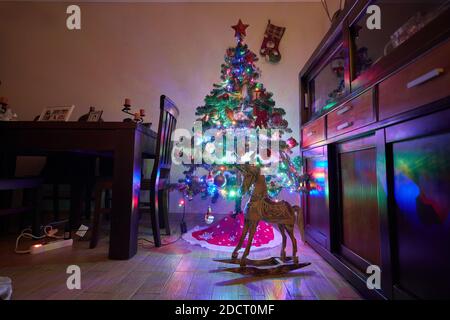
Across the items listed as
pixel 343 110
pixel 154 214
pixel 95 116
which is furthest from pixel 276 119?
pixel 95 116

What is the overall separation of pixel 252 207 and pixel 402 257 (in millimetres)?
620

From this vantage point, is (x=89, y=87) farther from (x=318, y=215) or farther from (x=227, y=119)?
(x=318, y=215)

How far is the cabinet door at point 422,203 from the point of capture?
63 cm

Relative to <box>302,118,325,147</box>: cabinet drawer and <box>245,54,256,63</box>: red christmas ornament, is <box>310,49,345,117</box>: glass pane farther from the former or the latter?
<box>245,54,256,63</box>: red christmas ornament

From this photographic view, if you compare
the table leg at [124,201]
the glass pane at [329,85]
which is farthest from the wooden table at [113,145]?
the glass pane at [329,85]

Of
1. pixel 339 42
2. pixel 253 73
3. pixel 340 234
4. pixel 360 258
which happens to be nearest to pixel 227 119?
pixel 253 73

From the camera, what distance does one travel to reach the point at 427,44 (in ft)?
2.14

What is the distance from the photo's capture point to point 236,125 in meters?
1.94

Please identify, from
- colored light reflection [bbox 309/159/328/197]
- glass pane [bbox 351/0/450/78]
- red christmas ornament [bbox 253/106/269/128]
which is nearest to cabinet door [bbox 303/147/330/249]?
colored light reflection [bbox 309/159/328/197]

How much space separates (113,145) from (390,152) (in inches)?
55.5

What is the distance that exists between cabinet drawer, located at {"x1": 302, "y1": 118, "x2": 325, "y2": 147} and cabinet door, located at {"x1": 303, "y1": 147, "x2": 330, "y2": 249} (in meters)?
0.07

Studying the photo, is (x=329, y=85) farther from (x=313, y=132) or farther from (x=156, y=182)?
(x=156, y=182)

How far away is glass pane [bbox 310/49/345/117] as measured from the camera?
51.9 inches

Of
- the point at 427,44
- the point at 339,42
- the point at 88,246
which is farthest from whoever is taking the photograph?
the point at 88,246
